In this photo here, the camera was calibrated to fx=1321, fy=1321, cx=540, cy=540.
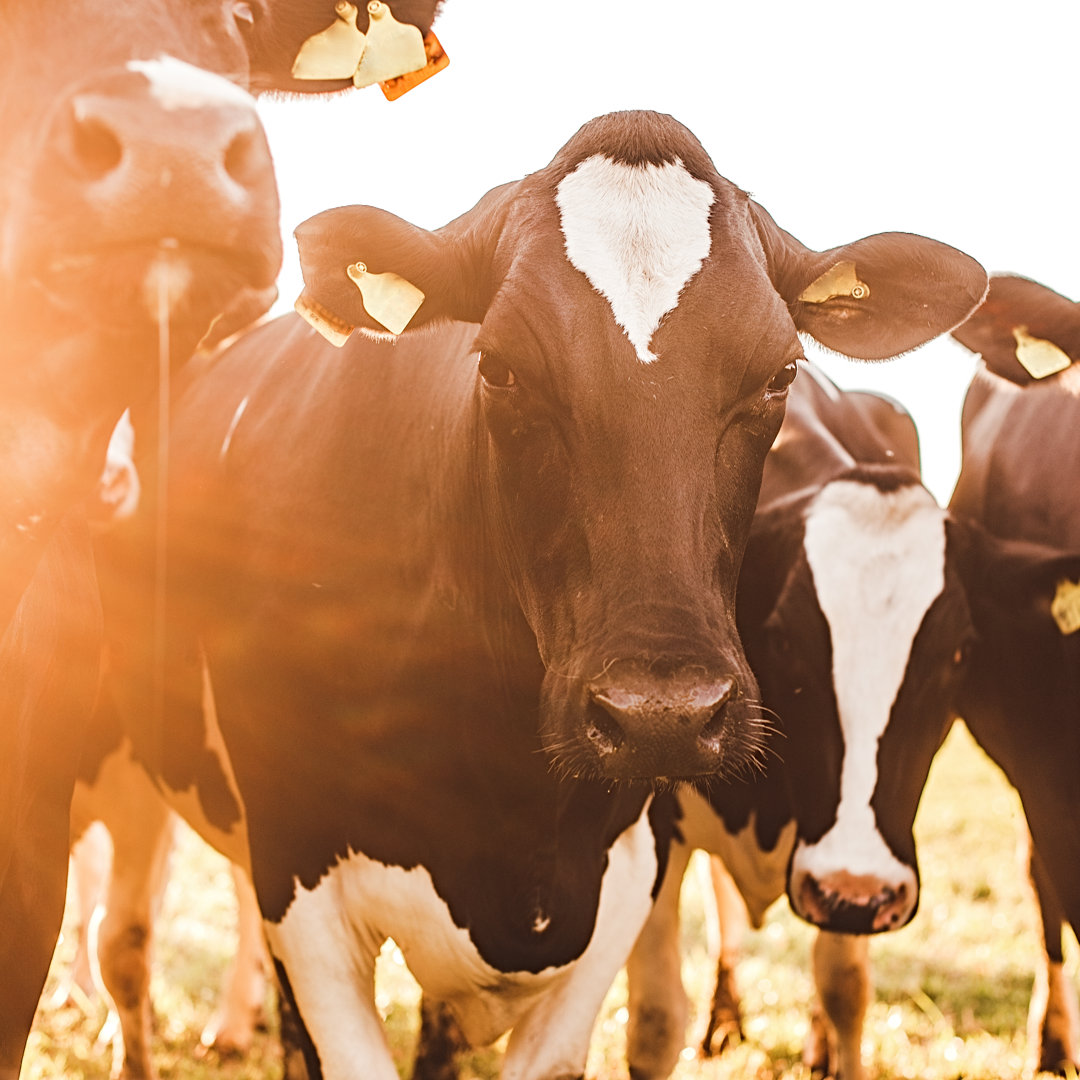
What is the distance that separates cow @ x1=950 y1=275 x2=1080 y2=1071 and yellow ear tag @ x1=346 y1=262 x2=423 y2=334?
5.68 feet

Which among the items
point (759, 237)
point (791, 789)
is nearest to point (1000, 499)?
point (791, 789)

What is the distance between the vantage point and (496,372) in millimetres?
2607

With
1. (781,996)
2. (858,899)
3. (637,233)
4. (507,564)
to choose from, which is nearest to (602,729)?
(507,564)

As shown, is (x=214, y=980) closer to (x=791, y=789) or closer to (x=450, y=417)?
(x=791, y=789)

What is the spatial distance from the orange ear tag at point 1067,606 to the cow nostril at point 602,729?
2.12 m

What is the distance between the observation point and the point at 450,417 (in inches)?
120

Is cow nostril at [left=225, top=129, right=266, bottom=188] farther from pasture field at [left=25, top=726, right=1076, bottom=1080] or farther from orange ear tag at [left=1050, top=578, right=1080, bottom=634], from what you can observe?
orange ear tag at [left=1050, top=578, right=1080, bottom=634]

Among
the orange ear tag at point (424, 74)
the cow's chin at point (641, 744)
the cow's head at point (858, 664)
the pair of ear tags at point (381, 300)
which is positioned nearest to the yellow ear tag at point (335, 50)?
the orange ear tag at point (424, 74)

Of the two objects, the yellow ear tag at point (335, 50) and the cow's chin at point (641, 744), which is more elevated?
the yellow ear tag at point (335, 50)

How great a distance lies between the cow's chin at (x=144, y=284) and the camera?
5.68 ft

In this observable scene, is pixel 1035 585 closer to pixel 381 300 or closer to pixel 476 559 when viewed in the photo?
pixel 476 559

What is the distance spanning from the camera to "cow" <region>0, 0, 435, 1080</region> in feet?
5.56

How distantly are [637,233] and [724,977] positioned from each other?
379 cm

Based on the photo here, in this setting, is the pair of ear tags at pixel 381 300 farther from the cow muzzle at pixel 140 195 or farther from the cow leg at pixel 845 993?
the cow leg at pixel 845 993
